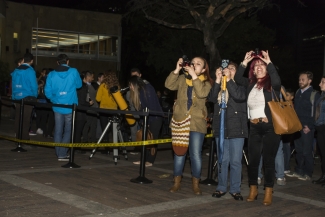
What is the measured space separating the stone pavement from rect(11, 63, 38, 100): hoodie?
2.02m

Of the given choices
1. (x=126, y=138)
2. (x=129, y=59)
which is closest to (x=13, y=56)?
(x=129, y=59)

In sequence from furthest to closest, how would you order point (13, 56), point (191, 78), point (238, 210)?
point (13, 56) → point (191, 78) → point (238, 210)

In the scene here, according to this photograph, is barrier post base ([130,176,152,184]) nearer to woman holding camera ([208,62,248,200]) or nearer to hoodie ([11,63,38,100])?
woman holding camera ([208,62,248,200])

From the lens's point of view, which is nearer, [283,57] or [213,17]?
[213,17]

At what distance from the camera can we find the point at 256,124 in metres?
7.34

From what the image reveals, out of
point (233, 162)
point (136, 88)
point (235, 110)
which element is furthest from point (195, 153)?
point (136, 88)

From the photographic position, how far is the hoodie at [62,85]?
33.6 feet

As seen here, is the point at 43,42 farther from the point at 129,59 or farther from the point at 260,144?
the point at 260,144

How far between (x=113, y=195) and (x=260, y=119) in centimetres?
237

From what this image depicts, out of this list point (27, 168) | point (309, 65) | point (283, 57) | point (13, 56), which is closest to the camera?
point (27, 168)

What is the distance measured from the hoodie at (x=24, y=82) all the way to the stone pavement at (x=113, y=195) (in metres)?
2.02

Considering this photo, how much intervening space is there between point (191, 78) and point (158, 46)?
27536 mm

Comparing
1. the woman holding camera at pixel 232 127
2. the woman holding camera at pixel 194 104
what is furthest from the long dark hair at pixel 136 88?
the woman holding camera at pixel 232 127

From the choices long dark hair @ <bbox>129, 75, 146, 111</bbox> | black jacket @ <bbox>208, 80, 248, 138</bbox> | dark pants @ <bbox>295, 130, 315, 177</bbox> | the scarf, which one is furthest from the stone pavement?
the scarf
